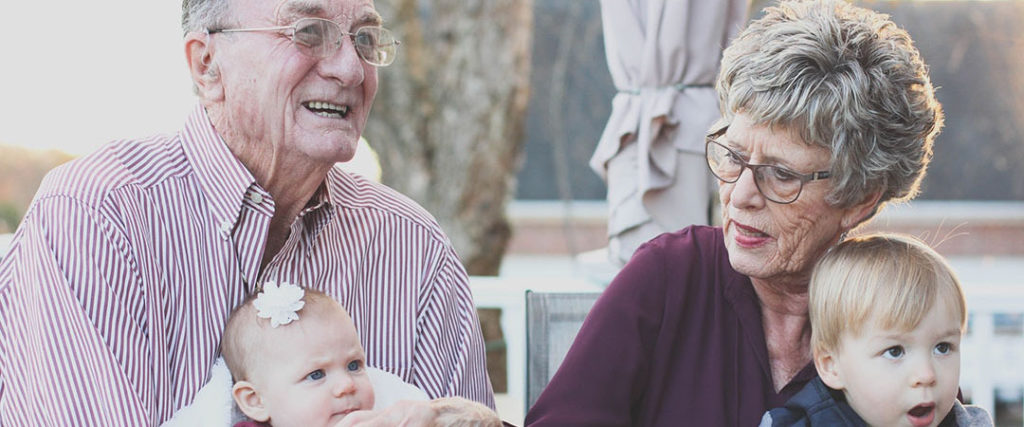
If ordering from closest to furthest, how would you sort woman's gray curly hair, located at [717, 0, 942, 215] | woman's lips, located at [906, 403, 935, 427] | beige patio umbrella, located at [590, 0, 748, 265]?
woman's lips, located at [906, 403, 935, 427]
woman's gray curly hair, located at [717, 0, 942, 215]
beige patio umbrella, located at [590, 0, 748, 265]

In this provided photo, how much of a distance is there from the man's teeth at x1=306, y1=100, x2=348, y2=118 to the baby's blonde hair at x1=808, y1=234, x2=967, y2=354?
1.11 m

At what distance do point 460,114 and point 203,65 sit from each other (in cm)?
485

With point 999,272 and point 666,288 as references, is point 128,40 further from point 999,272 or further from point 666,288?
point 999,272

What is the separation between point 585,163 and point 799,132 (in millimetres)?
9573

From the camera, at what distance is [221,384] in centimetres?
217

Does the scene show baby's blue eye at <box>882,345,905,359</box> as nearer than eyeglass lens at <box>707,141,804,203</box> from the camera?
Yes

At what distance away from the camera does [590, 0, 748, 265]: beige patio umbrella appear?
11.1 ft

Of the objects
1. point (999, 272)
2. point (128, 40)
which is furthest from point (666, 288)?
point (999, 272)

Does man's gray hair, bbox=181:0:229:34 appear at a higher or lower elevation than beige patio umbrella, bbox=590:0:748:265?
higher

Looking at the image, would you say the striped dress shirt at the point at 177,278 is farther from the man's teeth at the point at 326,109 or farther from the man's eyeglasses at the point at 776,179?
the man's eyeglasses at the point at 776,179

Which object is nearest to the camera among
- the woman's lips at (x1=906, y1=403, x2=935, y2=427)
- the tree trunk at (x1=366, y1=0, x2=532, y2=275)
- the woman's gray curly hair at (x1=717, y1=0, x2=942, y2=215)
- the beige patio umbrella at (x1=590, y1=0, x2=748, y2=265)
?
the woman's lips at (x1=906, y1=403, x2=935, y2=427)

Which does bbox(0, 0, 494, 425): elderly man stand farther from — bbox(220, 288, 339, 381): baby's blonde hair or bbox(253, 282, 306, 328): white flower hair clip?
bbox(253, 282, 306, 328): white flower hair clip

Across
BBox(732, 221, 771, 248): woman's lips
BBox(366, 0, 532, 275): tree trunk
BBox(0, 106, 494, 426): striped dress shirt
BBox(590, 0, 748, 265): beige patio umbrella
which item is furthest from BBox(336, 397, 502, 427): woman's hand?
BBox(366, 0, 532, 275): tree trunk

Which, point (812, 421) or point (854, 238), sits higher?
point (854, 238)
